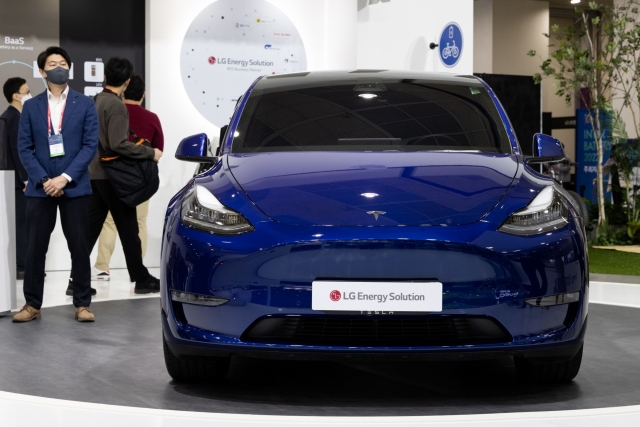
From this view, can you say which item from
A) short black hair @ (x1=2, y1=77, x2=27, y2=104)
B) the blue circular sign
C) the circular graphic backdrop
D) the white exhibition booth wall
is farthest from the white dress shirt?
the blue circular sign

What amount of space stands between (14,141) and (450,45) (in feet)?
16.7

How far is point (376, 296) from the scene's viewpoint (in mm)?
3070

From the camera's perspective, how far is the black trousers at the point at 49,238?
5.55 m

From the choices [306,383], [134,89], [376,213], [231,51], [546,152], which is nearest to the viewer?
[376,213]

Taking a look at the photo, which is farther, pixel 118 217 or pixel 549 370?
pixel 118 217

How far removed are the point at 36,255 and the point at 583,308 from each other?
3511 millimetres

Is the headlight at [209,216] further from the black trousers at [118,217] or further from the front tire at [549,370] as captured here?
the black trousers at [118,217]

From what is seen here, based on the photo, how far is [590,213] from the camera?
13.4 metres

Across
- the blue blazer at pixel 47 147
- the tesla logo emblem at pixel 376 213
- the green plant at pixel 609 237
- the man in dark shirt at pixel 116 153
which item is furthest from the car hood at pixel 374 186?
the green plant at pixel 609 237

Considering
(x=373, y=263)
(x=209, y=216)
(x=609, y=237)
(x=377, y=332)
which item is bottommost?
(x=609, y=237)

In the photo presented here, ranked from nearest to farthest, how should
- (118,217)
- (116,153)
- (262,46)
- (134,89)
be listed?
(116,153), (118,217), (134,89), (262,46)

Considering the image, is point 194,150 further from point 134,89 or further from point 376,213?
point 134,89

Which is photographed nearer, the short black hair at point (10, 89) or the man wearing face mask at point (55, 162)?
the man wearing face mask at point (55, 162)

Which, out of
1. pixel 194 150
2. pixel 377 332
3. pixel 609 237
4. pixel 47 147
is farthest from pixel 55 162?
pixel 609 237
